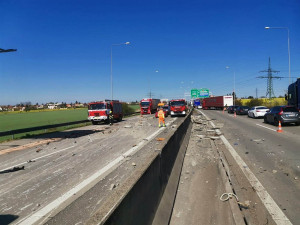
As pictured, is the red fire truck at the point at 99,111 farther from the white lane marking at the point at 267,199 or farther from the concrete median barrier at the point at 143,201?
the concrete median barrier at the point at 143,201

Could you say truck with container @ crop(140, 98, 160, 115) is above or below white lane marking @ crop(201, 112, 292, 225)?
above

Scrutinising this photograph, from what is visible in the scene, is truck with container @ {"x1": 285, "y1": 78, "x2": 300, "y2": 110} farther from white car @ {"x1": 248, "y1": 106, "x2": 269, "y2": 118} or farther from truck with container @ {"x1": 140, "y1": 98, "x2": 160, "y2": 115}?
truck with container @ {"x1": 140, "y1": 98, "x2": 160, "y2": 115}

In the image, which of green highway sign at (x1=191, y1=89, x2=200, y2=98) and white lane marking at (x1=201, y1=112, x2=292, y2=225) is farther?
green highway sign at (x1=191, y1=89, x2=200, y2=98)

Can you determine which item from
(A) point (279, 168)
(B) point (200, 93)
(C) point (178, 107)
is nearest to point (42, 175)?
(A) point (279, 168)

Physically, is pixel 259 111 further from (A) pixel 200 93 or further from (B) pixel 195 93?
(B) pixel 195 93

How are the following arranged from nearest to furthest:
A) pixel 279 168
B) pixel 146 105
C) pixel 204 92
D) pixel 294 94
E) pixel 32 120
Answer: pixel 279 168
pixel 294 94
pixel 146 105
pixel 32 120
pixel 204 92

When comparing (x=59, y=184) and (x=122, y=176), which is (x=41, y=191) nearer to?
(x=59, y=184)

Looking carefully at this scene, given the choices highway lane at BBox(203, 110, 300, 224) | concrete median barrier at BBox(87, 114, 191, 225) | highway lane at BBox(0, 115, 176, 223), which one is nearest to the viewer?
concrete median barrier at BBox(87, 114, 191, 225)

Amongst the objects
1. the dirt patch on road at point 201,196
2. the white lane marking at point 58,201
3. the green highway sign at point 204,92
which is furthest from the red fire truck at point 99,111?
the green highway sign at point 204,92

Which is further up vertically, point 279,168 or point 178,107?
point 178,107

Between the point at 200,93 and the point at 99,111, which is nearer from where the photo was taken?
the point at 99,111

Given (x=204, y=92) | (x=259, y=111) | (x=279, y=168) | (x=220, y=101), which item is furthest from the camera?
(x=204, y=92)

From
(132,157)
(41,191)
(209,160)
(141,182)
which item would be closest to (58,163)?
(132,157)

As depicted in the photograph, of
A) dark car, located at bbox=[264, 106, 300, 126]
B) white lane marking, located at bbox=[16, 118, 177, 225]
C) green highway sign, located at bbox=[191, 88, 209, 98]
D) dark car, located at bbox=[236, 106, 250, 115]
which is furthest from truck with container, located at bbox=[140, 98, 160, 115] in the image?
white lane marking, located at bbox=[16, 118, 177, 225]
